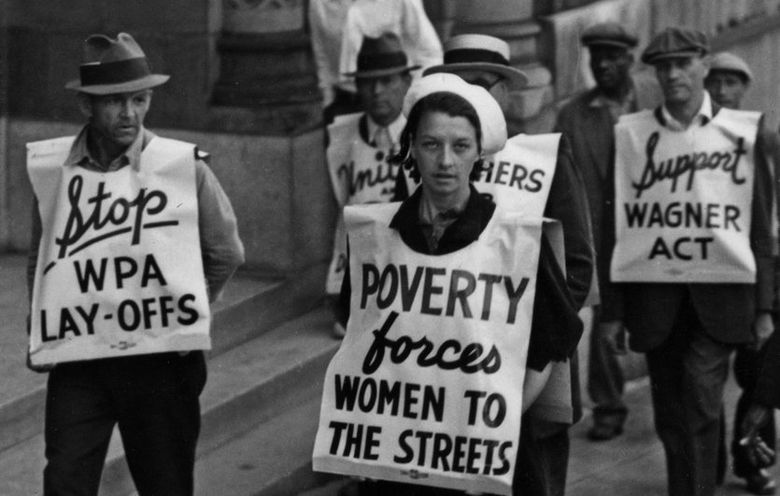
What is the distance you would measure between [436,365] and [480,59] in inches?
72.7

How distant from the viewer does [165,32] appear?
10.5 metres

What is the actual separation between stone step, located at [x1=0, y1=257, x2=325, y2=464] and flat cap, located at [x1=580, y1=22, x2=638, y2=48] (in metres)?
1.84

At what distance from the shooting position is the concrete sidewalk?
9164 millimetres

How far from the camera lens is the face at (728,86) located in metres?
9.69

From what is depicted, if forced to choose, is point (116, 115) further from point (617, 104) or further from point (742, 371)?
point (617, 104)

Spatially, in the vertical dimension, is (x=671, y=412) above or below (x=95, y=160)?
below

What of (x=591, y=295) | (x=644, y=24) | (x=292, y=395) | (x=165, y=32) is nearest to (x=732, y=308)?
(x=591, y=295)

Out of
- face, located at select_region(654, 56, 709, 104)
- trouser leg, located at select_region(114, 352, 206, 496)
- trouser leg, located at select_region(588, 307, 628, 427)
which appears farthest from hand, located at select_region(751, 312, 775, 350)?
trouser leg, located at select_region(114, 352, 206, 496)

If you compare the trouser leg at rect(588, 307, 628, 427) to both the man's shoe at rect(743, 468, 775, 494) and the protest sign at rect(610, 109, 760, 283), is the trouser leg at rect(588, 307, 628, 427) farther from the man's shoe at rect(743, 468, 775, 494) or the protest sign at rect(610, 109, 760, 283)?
the protest sign at rect(610, 109, 760, 283)

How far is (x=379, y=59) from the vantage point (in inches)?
365

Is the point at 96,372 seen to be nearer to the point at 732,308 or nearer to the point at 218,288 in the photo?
the point at 218,288

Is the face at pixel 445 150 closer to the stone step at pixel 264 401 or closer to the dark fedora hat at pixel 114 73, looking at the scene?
the dark fedora hat at pixel 114 73

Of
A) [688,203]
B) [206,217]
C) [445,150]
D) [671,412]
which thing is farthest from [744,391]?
[445,150]

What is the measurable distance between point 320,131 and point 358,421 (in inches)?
182
